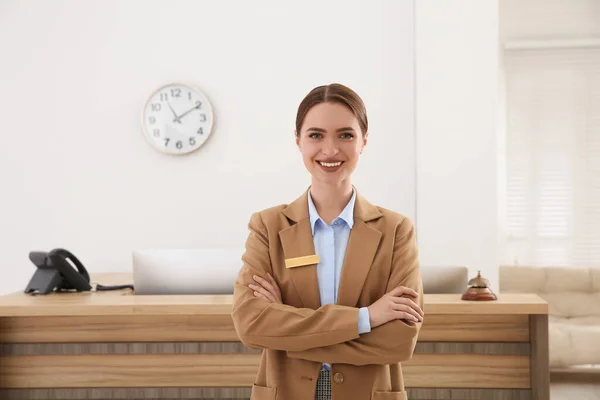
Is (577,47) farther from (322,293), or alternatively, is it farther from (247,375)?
(322,293)

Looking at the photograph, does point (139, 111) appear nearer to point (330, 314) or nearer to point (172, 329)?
point (172, 329)

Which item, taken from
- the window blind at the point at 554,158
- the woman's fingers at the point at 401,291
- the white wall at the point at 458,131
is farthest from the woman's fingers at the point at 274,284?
the window blind at the point at 554,158

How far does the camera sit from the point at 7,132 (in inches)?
201

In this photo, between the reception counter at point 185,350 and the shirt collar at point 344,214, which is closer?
the shirt collar at point 344,214

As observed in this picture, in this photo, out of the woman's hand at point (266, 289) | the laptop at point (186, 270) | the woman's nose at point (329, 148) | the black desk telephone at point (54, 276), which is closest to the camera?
the woman's nose at point (329, 148)

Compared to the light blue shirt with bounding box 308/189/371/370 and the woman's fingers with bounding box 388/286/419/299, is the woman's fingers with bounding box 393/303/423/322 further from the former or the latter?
the light blue shirt with bounding box 308/189/371/370

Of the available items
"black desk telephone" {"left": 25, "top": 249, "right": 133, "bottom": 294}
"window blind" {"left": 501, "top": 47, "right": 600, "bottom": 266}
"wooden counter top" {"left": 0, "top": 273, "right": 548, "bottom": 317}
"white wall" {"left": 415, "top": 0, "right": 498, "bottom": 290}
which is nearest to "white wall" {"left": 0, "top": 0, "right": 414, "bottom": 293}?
"white wall" {"left": 415, "top": 0, "right": 498, "bottom": 290}

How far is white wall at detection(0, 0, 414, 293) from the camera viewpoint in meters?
5.00

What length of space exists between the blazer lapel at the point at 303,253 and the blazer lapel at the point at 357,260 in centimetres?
6

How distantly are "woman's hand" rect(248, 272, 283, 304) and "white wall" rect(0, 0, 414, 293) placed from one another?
356 cm

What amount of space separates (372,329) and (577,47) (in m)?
5.30

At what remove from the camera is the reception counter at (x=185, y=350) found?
2264mm

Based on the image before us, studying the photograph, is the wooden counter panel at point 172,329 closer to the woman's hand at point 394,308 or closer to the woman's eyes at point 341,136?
the woman's hand at point 394,308

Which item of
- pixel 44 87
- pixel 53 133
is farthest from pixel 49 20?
pixel 53 133
